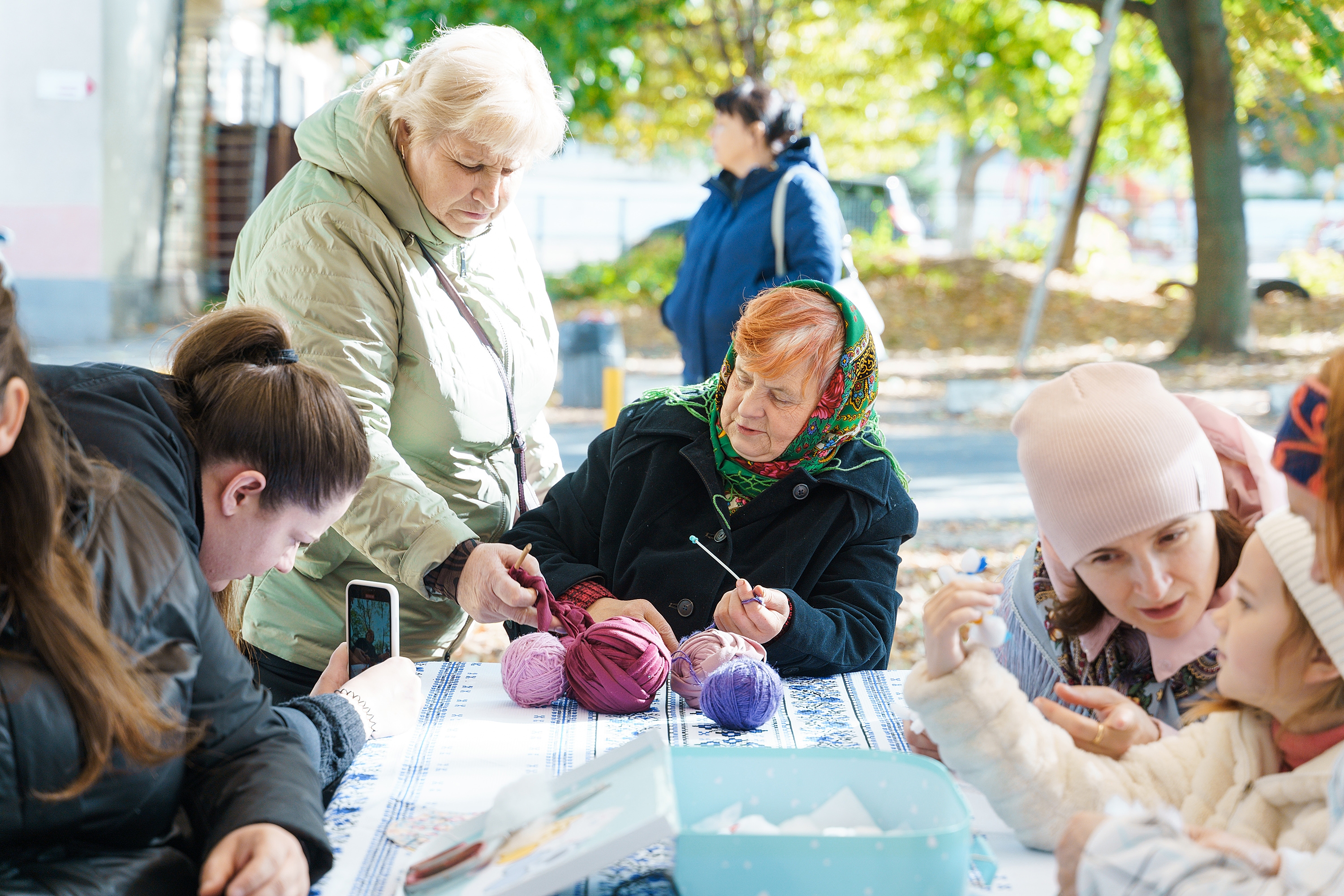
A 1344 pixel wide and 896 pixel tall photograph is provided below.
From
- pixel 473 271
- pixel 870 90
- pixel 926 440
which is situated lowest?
Result: pixel 926 440

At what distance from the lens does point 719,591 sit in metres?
2.10

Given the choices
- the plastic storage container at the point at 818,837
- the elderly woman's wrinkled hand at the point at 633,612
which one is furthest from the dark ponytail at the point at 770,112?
the plastic storage container at the point at 818,837

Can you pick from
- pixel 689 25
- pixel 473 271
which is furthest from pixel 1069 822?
pixel 689 25

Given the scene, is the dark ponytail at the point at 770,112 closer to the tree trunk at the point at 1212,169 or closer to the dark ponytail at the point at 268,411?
the dark ponytail at the point at 268,411

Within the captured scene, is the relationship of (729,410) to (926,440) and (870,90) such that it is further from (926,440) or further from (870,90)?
(870,90)

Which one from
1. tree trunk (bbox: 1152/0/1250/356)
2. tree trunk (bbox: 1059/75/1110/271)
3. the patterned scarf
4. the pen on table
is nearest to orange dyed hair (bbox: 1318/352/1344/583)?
the patterned scarf

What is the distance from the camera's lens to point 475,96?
2.00 meters

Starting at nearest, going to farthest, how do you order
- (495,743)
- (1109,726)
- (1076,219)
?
(1109,726)
(495,743)
(1076,219)

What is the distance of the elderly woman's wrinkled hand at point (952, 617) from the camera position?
3.91ft

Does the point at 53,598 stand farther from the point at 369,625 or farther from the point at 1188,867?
the point at 1188,867

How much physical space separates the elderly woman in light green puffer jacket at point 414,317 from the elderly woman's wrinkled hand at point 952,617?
84 cm

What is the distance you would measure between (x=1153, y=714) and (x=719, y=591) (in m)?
0.80

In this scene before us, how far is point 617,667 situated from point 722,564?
42cm

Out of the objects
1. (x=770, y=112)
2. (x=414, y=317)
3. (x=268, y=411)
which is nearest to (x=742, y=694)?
(x=268, y=411)
